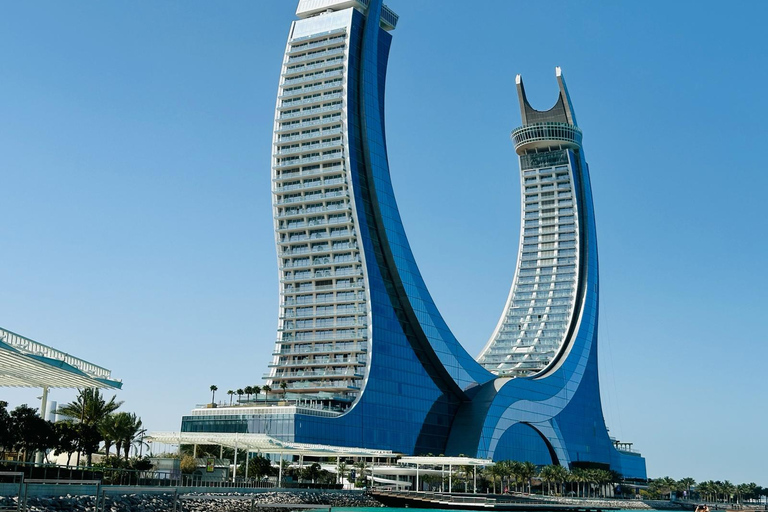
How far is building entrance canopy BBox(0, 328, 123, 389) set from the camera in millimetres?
38312

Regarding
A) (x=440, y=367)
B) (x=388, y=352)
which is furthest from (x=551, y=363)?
(x=388, y=352)

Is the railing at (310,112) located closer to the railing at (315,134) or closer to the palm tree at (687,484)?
the railing at (315,134)

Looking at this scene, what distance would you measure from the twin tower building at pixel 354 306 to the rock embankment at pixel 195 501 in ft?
61.2

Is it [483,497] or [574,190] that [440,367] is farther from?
[574,190]

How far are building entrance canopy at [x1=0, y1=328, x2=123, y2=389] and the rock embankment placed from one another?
5.60 m

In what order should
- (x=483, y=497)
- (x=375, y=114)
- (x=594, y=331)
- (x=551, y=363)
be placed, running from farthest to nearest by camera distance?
(x=594, y=331) → (x=551, y=363) → (x=375, y=114) → (x=483, y=497)

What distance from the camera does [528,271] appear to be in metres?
158

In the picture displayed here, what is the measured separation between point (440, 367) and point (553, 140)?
191 ft

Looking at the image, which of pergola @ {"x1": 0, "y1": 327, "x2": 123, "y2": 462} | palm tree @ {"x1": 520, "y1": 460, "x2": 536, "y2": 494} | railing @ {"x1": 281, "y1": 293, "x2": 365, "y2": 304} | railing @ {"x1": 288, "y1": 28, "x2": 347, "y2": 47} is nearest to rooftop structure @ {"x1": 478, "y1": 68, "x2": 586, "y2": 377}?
palm tree @ {"x1": 520, "y1": 460, "x2": 536, "y2": 494}

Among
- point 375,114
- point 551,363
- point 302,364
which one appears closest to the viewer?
point 302,364

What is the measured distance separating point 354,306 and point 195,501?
56.8 metres

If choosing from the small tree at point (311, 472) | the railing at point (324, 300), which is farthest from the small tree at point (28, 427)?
the railing at point (324, 300)

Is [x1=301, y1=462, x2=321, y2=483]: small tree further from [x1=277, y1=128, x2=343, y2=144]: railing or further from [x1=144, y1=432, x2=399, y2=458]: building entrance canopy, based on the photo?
[x1=277, y1=128, x2=343, y2=144]: railing

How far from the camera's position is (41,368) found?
136ft
